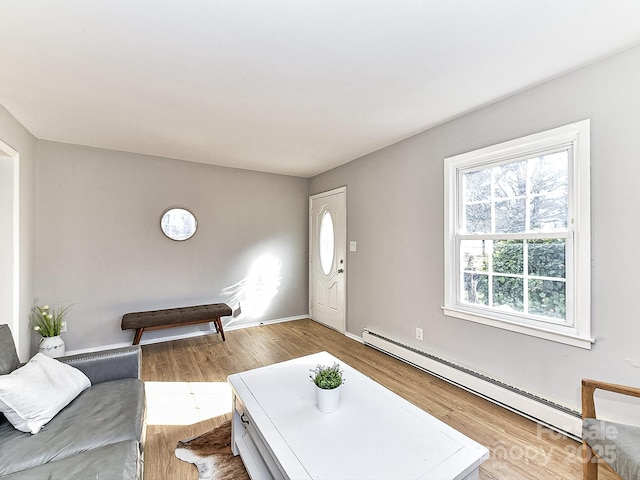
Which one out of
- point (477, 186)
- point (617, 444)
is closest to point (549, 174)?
point (477, 186)

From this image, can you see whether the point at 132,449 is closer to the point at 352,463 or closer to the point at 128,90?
the point at 352,463

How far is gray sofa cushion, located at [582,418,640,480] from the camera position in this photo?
45.2 inches

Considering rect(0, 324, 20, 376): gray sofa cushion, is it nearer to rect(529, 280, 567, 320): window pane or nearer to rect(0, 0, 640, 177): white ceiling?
rect(0, 0, 640, 177): white ceiling

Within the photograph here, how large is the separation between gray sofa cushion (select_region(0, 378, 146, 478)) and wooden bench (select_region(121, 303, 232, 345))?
170 centimetres

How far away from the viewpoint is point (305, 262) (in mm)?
4973

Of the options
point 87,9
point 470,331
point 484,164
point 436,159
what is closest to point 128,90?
point 87,9

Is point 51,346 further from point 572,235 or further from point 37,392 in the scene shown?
point 572,235

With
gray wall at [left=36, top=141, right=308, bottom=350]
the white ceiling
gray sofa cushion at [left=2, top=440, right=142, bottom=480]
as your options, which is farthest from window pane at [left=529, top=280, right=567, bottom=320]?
gray wall at [left=36, top=141, right=308, bottom=350]

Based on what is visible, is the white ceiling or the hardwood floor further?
the hardwood floor

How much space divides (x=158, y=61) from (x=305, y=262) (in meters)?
→ 3.58

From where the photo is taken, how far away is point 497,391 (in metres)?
2.25

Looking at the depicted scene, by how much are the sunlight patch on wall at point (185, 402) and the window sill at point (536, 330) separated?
2130 mm

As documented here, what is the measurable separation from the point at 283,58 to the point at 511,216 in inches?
80.9

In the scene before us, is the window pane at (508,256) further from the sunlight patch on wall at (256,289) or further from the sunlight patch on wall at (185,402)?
the sunlight patch on wall at (256,289)
